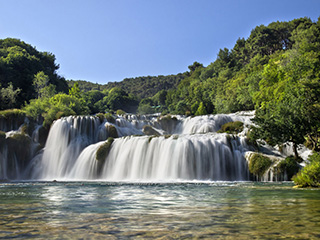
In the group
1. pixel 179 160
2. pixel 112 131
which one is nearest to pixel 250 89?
pixel 112 131

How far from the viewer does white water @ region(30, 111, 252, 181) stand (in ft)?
97.5

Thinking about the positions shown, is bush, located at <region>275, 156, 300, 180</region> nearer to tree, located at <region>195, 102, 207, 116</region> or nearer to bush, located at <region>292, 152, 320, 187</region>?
bush, located at <region>292, 152, 320, 187</region>

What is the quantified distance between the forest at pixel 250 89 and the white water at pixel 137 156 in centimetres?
347

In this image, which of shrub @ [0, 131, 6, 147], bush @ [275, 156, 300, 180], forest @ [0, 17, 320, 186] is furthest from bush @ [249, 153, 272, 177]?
shrub @ [0, 131, 6, 147]

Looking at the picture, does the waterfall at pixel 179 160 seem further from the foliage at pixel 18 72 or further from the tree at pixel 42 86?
the tree at pixel 42 86

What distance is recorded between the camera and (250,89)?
2354 inches

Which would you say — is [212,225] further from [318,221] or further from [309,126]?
[309,126]

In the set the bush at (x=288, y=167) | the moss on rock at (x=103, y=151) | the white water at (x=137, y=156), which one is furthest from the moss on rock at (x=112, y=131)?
the bush at (x=288, y=167)

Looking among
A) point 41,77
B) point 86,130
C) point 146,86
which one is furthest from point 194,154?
point 146,86

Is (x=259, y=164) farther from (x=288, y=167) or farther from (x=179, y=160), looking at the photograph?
(x=179, y=160)

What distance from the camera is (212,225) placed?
5.94 meters

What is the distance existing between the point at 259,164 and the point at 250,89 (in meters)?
33.6

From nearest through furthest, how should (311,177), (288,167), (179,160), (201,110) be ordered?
(311,177) → (288,167) → (179,160) → (201,110)

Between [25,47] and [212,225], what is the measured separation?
93847 mm
